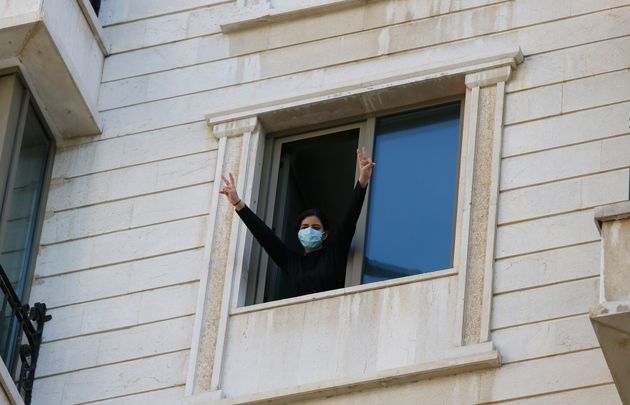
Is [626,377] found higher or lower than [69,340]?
lower

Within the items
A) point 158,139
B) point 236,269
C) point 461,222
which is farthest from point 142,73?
point 461,222

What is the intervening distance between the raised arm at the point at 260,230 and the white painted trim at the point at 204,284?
0.42 meters

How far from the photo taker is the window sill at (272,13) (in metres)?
16.7

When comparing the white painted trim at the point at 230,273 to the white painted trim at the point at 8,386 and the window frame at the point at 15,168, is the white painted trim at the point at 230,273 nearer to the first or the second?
the white painted trim at the point at 8,386

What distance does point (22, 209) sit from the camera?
642 inches

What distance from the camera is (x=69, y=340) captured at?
15.5 m

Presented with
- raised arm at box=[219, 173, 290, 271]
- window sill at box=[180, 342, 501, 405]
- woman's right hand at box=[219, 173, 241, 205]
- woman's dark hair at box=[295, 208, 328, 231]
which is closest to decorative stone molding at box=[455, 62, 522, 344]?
window sill at box=[180, 342, 501, 405]

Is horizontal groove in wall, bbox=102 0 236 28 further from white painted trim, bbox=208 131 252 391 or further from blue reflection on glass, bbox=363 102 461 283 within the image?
blue reflection on glass, bbox=363 102 461 283

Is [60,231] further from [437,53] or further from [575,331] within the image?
[575,331]

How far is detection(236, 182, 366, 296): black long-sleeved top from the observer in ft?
50.0

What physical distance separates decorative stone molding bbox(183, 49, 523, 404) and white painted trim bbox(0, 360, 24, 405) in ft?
4.29

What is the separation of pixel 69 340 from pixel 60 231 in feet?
3.73

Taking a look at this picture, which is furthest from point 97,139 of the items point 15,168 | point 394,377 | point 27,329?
point 394,377

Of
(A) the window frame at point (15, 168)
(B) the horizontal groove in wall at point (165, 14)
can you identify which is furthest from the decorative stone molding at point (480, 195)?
(A) the window frame at point (15, 168)
